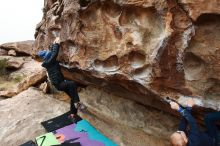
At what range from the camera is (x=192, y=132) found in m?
4.77

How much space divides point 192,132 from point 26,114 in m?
5.73

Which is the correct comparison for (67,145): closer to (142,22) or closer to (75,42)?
(75,42)

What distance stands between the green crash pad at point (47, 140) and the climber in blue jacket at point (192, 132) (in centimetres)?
338

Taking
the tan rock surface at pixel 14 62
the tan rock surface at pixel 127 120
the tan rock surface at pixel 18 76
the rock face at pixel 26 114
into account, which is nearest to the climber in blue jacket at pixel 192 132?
the tan rock surface at pixel 127 120

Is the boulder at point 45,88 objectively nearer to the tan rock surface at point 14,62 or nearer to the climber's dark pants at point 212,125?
the climber's dark pants at point 212,125

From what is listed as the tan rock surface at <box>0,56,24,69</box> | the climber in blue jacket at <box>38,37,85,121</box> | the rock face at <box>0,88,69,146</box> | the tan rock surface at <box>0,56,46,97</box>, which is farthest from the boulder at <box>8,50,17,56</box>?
the climber in blue jacket at <box>38,37,85,121</box>

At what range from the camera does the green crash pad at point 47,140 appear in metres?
7.45

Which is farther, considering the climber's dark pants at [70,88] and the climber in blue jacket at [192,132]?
the climber's dark pants at [70,88]

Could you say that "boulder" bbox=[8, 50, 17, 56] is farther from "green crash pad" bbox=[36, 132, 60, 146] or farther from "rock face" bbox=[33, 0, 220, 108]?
"rock face" bbox=[33, 0, 220, 108]

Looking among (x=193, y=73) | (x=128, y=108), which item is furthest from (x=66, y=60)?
(x=193, y=73)

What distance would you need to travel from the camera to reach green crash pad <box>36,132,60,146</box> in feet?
24.5

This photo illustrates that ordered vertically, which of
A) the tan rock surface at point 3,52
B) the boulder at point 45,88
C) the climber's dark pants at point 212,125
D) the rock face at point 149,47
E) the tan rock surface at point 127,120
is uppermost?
the rock face at point 149,47

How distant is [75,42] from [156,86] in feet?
8.07

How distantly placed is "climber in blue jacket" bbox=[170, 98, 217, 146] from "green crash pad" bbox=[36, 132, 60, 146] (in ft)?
11.1
